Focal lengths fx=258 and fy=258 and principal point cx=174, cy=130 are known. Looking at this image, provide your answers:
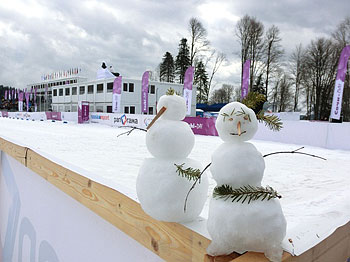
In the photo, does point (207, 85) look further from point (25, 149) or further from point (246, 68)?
point (25, 149)

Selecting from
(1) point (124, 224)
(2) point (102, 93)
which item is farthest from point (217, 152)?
(2) point (102, 93)

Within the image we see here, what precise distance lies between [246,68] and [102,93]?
16.9 m

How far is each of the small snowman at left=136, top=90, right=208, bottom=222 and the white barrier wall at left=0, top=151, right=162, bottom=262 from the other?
36 centimetres

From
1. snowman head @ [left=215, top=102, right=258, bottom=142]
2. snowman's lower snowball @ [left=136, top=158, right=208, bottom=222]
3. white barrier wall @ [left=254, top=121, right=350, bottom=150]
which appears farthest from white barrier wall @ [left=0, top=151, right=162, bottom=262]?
white barrier wall @ [left=254, top=121, right=350, bottom=150]

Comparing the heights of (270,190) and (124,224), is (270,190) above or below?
above

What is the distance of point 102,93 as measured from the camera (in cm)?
2538

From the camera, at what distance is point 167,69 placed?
A: 34.0 meters

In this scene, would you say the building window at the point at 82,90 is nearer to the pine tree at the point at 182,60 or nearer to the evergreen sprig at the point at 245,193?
the pine tree at the point at 182,60

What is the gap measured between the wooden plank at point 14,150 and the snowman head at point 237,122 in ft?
7.11

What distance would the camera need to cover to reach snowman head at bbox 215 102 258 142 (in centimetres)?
64

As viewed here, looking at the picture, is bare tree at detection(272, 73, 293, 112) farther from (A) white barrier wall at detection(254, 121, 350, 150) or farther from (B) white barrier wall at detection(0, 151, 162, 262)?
(B) white barrier wall at detection(0, 151, 162, 262)

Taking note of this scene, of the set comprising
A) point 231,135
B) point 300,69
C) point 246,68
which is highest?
point 300,69

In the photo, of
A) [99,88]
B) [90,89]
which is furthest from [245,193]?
[90,89]


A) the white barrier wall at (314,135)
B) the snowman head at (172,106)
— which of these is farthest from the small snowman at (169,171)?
the white barrier wall at (314,135)
